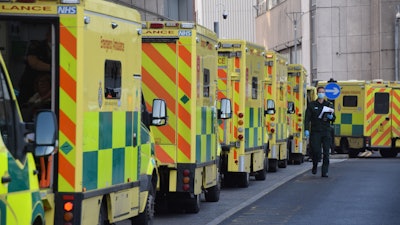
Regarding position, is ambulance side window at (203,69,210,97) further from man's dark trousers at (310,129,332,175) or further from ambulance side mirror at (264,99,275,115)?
man's dark trousers at (310,129,332,175)

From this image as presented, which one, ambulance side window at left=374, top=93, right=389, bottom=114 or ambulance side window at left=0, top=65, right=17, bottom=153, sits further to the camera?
ambulance side window at left=374, top=93, right=389, bottom=114

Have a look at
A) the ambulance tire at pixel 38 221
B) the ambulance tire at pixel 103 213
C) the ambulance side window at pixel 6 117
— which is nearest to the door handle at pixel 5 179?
the ambulance side window at pixel 6 117

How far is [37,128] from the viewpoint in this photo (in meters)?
7.55

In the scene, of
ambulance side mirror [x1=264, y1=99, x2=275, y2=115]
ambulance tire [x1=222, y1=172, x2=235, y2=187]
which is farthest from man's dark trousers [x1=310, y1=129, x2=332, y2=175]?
ambulance tire [x1=222, y1=172, x2=235, y2=187]

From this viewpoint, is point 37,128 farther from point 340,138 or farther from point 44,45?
point 340,138

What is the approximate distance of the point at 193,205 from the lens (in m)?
16.1

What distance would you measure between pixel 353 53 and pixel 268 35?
19.6 metres

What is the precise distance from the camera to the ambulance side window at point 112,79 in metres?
10.7

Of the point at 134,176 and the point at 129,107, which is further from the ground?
the point at 129,107

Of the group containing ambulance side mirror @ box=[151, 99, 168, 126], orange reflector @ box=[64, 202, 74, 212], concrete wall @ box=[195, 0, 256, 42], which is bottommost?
orange reflector @ box=[64, 202, 74, 212]

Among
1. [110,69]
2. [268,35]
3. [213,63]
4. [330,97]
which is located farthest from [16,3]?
[268,35]

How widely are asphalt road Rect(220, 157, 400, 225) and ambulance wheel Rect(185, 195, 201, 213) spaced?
2.08 feet

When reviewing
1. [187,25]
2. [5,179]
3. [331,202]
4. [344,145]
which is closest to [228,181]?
[331,202]

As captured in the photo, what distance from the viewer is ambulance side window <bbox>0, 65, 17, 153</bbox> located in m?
7.46
